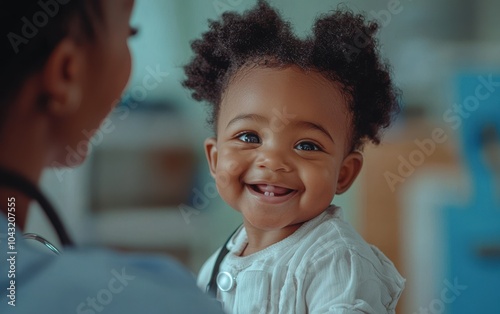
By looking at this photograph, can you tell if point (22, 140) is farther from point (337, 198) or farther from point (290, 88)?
point (337, 198)

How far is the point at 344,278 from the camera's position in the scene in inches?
17.3

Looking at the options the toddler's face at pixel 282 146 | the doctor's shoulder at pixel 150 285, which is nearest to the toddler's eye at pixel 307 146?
the toddler's face at pixel 282 146

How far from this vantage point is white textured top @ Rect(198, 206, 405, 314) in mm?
436

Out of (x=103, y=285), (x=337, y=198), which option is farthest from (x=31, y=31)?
(x=337, y=198)

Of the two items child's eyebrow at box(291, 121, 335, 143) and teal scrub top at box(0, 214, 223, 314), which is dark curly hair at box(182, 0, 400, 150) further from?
teal scrub top at box(0, 214, 223, 314)

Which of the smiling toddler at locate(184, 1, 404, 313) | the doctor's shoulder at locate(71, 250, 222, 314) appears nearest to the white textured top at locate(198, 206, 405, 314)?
the smiling toddler at locate(184, 1, 404, 313)

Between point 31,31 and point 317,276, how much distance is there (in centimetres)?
23

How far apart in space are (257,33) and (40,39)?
0.53ft

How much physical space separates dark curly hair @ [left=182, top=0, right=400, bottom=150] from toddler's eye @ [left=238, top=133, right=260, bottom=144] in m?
0.05

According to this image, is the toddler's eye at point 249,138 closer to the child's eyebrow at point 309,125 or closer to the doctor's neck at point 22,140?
the child's eyebrow at point 309,125

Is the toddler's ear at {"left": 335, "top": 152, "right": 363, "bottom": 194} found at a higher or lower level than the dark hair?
lower

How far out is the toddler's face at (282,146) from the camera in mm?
452

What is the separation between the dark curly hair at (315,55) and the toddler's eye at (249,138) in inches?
1.8

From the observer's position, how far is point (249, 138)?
466 millimetres
